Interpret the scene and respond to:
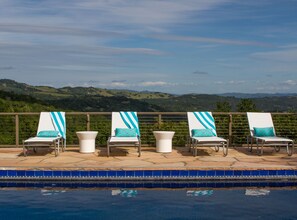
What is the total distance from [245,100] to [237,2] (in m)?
3.87

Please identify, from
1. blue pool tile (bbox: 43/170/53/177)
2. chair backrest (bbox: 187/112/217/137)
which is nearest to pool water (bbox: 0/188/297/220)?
blue pool tile (bbox: 43/170/53/177)

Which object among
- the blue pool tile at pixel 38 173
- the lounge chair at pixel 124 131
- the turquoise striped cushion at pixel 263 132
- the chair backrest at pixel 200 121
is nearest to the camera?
the blue pool tile at pixel 38 173

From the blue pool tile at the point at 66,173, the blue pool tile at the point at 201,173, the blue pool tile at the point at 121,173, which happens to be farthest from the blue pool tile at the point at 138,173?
the blue pool tile at the point at 66,173

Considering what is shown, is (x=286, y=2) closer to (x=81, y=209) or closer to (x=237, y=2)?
(x=237, y=2)

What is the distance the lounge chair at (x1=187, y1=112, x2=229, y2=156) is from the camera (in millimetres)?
8836

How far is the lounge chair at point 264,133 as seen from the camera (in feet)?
29.5

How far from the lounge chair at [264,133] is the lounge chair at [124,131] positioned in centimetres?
244

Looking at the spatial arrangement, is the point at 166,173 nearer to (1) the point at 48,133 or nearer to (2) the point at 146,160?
(2) the point at 146,160

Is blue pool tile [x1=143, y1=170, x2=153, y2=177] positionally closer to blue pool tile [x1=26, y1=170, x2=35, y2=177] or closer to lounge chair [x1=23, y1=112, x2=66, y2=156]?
blue pool tile [x1=26, y1=170, x2=35, y2=177]

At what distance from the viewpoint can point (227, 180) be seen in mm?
7387

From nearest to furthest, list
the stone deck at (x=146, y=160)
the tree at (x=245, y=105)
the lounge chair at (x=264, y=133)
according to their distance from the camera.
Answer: the stone deck at (x=146, y=160) < the lounge chair at (x=264, y=133) < the tree at (x=245, y=105)

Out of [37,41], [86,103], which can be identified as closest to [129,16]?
[37,41]

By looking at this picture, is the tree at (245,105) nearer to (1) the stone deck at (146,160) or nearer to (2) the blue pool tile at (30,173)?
(1) the stone deck at (146,160)

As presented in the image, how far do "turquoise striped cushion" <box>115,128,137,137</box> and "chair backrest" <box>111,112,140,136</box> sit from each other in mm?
287
